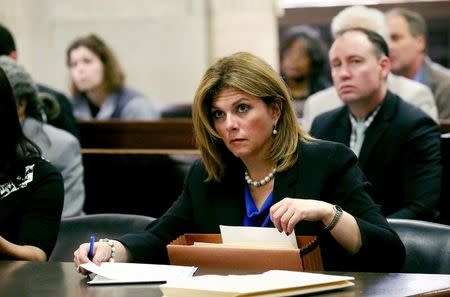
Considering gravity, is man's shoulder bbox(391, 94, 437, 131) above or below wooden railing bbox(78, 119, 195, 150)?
above

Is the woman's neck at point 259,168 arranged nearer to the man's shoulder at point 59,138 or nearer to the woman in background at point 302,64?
the man's shoulder at point 59,138

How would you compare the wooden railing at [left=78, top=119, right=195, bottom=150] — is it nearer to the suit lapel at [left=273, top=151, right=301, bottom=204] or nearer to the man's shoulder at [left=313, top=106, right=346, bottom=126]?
the man's shoulder at [left=313, top=106, right=346, bottom=126]

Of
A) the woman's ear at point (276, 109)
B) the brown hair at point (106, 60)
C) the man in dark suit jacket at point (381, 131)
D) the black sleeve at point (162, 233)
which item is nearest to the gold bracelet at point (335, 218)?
the woman's ear at point (276, 109)

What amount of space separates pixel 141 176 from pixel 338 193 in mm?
2411

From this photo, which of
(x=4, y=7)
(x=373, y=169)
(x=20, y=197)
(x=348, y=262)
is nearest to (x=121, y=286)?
(x=348, y=262)

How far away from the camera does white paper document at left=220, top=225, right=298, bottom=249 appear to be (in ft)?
8.52

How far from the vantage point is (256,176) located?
305cm

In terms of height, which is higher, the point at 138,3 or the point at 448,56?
the point at 138,3

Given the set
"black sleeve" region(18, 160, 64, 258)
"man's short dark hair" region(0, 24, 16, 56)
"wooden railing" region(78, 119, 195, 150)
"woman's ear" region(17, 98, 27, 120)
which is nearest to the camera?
"black sleeve" region(18, 160, 64, 258)

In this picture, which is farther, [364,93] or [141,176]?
[141,176]

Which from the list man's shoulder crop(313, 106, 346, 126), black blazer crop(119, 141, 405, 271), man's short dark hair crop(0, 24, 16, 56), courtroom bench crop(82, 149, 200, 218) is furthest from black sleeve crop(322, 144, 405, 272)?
man's short dark hair crop(0, 24, 16, 56)

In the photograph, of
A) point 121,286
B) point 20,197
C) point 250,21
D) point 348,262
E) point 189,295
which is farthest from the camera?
point 250,21

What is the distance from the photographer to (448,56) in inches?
381

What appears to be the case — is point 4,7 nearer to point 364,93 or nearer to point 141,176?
point 141,176
